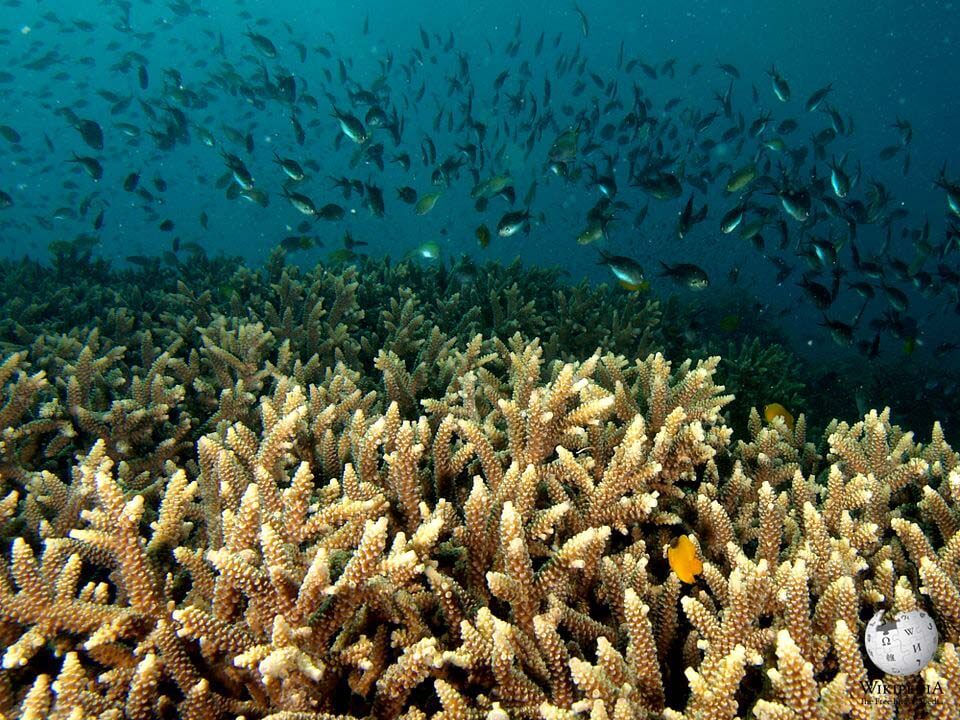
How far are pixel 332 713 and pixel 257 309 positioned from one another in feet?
15.7

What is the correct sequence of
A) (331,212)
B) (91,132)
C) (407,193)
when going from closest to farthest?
(331,212)
(407,193)
(91,132)

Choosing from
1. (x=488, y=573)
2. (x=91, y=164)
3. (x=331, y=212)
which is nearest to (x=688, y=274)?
(x=331, y=212)

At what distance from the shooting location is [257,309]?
229 inches

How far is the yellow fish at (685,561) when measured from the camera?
201 centimetres

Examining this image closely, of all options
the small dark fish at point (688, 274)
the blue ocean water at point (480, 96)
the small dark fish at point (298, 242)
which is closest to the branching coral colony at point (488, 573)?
the small dark fish at point (688, 274)

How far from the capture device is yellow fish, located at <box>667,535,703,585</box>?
2.01 m

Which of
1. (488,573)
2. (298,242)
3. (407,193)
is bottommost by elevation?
(298,242)

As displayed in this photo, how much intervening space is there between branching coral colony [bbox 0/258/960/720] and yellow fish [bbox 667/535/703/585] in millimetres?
76

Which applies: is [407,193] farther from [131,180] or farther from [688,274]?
[131,180]

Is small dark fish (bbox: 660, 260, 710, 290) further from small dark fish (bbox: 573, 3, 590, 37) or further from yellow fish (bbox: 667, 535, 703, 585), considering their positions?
small dark fish (bbox: 573, 3, 590, 37)

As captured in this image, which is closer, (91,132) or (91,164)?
(91,164)

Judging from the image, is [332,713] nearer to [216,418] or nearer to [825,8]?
[216,418]

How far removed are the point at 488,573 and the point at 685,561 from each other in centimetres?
77

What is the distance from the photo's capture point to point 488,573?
5.88ft
